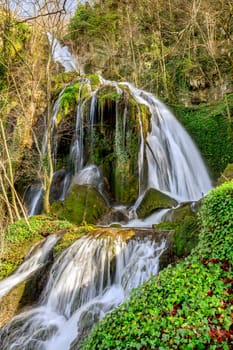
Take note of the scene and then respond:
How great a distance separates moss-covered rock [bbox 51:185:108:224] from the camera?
11.9m

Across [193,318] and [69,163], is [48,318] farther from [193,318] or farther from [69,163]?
[69,163]

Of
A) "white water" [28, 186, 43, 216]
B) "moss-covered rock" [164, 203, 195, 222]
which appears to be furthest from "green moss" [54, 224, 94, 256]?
"white water" [28, 186, 43, 216]

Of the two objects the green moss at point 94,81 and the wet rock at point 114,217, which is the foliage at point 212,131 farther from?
the wet rock at point 114,217

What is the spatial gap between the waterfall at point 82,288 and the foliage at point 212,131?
9.02 metres

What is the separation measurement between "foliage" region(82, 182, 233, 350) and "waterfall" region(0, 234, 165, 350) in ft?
5.67

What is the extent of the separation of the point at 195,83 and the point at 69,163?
9.37 meters

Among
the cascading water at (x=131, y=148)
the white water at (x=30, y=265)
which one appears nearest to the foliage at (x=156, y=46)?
the cascading water at (x=131, y=148)

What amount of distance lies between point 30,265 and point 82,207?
3.73 metres

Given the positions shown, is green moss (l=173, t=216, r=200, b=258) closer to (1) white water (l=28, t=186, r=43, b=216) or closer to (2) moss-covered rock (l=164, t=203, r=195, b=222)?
(2) moss-covered rock (l=164, t=203, r=195, b=222)

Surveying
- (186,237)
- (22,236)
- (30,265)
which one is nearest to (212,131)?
(22,236)

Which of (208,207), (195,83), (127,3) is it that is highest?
(127,3)

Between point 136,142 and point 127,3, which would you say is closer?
point 136,142

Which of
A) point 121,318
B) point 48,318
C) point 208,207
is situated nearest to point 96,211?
point 48,318

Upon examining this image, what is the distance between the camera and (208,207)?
550 centimetres
